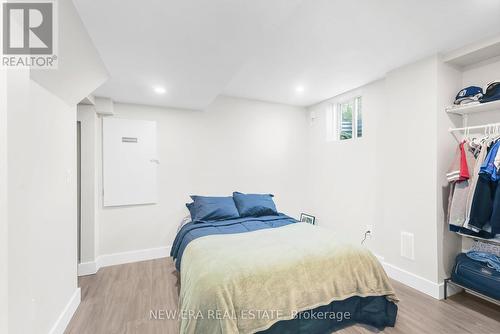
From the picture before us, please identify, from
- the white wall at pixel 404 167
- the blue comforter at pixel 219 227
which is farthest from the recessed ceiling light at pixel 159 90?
the white wall at pixel 404 167

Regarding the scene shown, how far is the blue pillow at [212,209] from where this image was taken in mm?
3061

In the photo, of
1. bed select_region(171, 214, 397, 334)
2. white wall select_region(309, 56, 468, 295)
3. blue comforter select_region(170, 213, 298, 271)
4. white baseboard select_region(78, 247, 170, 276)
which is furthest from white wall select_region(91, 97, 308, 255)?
bed select_region(171, 214, 397, 334)

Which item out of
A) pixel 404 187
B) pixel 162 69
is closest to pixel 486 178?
pixel 404 187

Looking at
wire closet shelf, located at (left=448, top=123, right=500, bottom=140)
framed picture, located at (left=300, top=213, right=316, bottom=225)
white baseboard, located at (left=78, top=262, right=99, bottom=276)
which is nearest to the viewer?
wire closet shelf, located at (left=448, top=123, right=500, bottom=140)

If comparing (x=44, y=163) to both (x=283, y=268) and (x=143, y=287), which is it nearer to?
(x=143, y=287)

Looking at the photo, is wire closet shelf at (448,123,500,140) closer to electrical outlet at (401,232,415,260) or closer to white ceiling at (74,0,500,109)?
white ceiling at (74,0,500,109)

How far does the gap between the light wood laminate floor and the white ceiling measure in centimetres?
236

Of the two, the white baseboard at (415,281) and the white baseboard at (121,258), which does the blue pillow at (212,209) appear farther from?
the white baseboard at (415,281)

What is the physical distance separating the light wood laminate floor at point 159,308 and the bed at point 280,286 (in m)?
0.24

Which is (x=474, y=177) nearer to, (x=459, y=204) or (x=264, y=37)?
(x=459, y=204)

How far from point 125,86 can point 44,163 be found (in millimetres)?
1416

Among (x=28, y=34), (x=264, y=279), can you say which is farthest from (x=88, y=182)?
(x=264, y=279)

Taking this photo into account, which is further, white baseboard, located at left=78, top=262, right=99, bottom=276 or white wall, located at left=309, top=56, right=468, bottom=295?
white baseboard, located at left=78, top=262, right=99, bottom=276

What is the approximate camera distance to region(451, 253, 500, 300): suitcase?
209 centimetres
